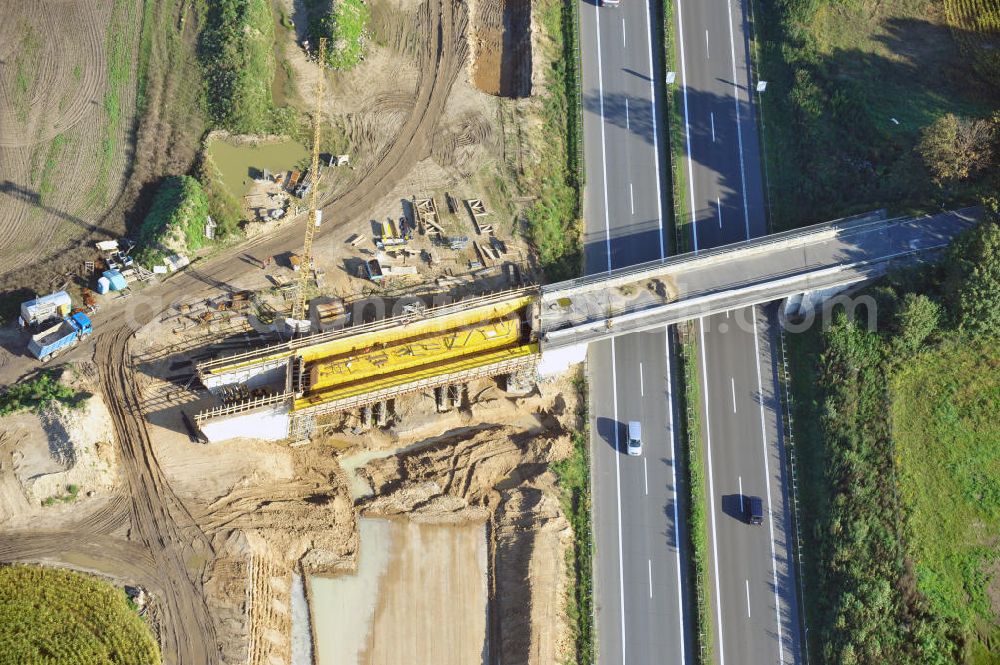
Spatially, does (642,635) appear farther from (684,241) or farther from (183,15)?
(183,15)

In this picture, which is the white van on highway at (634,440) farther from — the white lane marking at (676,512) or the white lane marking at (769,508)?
the white lane marking at (769,508)

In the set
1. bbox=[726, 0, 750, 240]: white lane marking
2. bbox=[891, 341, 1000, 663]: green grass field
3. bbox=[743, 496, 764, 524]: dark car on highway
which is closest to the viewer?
bbox=[891, 341, 1000, 663]: green grass field

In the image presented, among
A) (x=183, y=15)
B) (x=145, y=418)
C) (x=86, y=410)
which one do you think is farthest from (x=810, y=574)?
(x=183, y=15)

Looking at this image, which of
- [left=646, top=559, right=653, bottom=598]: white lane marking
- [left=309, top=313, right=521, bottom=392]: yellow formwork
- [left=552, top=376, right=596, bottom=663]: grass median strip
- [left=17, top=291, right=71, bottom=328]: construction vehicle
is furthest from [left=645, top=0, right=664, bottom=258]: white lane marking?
[left=17, top=291, right=71, bottom=328]: construction vehicle

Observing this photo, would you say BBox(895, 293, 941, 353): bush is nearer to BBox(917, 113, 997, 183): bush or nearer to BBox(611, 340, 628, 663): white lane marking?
BBox(917, 113, 997, 183): bush

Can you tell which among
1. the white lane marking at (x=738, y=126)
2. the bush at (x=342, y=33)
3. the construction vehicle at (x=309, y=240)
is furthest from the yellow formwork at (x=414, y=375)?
the bush at (x=342, y=33)

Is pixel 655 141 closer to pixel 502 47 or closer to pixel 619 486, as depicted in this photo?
pixel 502 47
